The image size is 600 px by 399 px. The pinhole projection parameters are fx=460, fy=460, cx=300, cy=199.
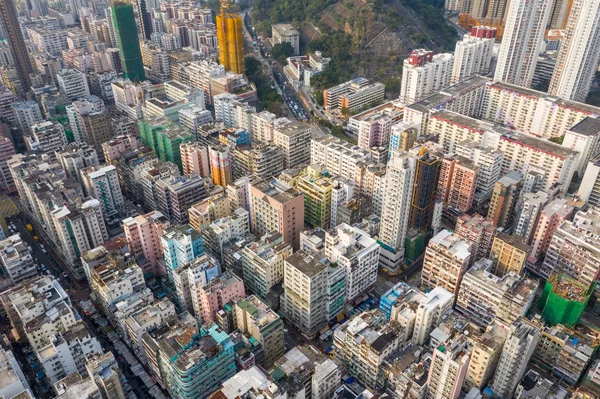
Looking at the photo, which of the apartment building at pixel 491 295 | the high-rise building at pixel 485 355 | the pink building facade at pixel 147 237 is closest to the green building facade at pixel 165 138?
the pink building facade at pixel 147 237

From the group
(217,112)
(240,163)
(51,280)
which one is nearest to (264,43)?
(217,112)

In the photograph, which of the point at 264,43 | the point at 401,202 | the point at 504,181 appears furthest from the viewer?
the point at 264,43

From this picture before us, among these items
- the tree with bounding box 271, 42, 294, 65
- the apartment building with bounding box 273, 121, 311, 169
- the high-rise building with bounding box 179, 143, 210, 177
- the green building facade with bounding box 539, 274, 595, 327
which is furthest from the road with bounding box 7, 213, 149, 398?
the tree with bounding box 271, 42, 294, 65

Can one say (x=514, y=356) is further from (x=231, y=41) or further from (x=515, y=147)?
(x=231, y=41)

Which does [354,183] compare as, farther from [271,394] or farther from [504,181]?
[271,394]

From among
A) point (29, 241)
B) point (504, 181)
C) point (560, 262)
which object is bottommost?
point (29, 241)
